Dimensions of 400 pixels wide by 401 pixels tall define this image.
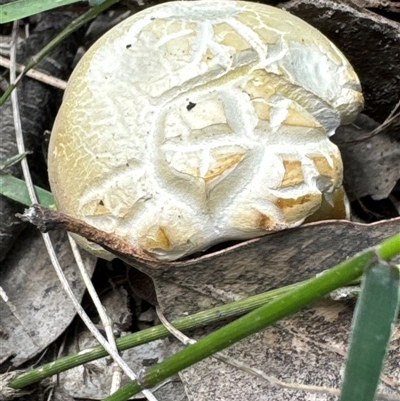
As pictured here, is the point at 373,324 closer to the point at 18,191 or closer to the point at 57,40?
the point at 18,191

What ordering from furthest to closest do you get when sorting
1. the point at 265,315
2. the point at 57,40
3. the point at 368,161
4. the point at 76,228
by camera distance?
the point at 57,40 < the point at 368,161 < the point at 76,228 < the point at 265,315

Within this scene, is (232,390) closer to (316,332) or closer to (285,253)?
(316,332)

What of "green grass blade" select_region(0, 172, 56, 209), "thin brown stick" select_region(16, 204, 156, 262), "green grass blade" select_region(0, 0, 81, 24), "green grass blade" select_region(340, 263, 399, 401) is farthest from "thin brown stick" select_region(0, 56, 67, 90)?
"green grass blade" select_region(340, 263, 399, 401)

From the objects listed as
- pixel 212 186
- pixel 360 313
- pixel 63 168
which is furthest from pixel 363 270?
pixel 63 168

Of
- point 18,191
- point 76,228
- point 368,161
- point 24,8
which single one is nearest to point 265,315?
point 76,228

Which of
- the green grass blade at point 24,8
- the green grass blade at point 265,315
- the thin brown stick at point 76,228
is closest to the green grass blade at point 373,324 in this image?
the green grass blade at point 265,315

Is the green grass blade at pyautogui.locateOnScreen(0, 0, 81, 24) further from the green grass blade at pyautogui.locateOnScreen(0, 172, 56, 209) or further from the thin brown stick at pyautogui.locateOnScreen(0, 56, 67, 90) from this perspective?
the green grass blade at pyautogui.locateOnScreen(0, 172, 56, 209)
